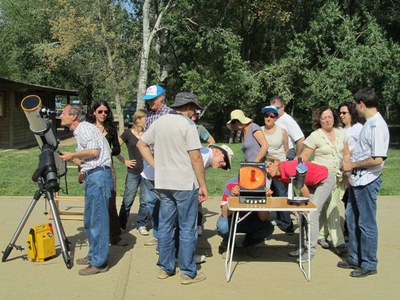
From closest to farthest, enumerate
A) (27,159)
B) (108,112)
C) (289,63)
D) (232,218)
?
(232,218) → (108,112) → (27,159) → (289,63)

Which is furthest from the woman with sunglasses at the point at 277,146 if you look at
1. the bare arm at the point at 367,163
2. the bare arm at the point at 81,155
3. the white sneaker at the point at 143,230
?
the bare arm at the point at 81,155

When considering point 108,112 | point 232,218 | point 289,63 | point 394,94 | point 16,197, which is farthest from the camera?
point 289,63

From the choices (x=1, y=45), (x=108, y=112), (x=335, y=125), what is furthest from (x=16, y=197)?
(x=1, y=45)

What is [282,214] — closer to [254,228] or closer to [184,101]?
[254,228]

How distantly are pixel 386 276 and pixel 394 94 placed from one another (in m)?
17.1

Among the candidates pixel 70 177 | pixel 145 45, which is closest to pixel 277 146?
pixel 70 177

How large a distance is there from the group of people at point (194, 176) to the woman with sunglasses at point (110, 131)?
1 cm

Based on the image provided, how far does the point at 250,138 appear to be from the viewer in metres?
6.04

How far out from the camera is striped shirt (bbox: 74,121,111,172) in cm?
475

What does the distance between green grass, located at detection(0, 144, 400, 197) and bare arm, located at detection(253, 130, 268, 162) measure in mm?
3371

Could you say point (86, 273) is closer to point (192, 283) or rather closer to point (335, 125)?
point (192, 283)

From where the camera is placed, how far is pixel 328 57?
70.3ft

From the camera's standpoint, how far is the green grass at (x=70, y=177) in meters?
9.62

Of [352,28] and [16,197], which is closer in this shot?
[16,197]
